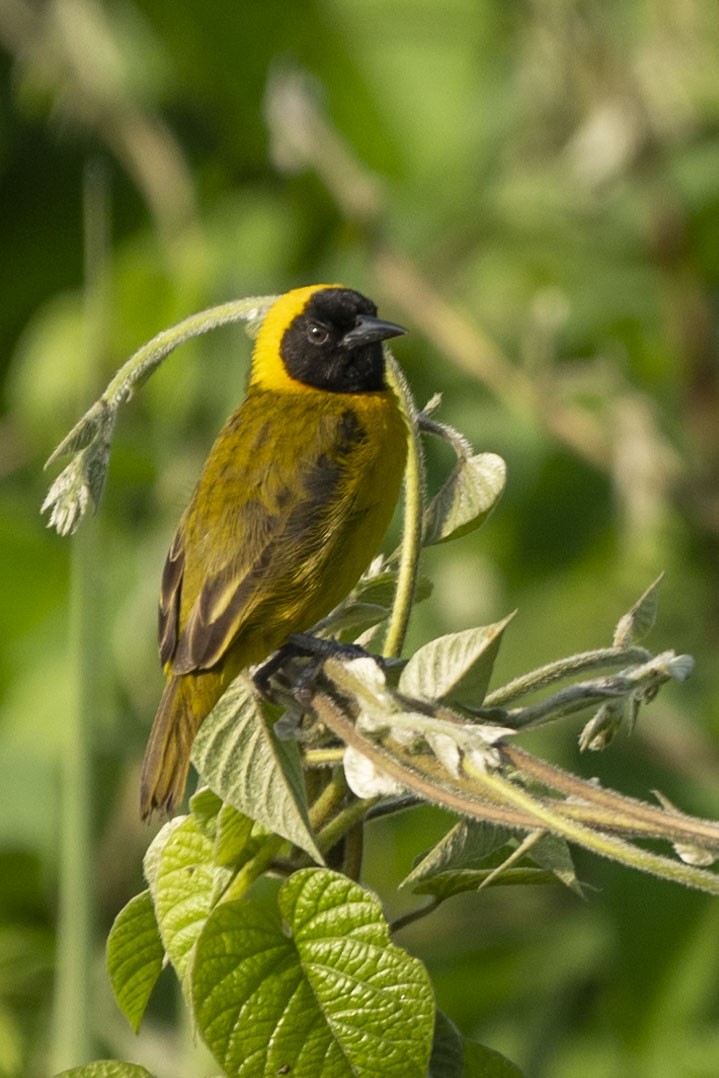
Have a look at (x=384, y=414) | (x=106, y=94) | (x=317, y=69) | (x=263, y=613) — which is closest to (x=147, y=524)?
(x=106, y=94)

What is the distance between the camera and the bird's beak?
2.71 m

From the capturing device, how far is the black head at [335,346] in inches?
111

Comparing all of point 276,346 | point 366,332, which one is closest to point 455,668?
point 366,332

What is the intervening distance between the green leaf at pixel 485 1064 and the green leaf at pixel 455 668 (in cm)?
33

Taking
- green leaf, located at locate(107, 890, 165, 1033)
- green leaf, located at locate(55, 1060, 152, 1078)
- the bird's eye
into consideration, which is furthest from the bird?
green leaf, located at locate(55, 1060, 152, 1078)

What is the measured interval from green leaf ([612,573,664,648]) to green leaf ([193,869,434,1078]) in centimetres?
30

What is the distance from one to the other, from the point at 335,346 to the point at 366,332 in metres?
0.12

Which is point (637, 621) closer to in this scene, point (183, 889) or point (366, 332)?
point (183, 889)

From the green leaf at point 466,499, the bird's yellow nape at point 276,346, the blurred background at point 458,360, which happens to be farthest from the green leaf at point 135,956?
the blurred background at point 458,360

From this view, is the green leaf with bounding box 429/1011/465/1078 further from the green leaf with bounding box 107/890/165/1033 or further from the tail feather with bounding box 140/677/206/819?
the tail feather with bounding box 140/677/206/819

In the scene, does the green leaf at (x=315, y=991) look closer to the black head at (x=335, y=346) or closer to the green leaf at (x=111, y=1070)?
the green leaf at (x=111, y=1070)

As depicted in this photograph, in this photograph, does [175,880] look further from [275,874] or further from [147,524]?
[147,524]

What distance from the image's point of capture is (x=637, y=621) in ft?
4.73

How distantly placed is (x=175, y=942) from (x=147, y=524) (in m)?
3.42
